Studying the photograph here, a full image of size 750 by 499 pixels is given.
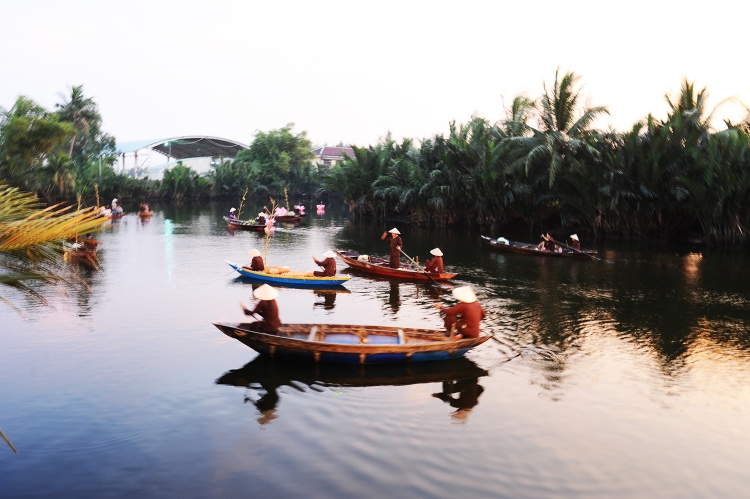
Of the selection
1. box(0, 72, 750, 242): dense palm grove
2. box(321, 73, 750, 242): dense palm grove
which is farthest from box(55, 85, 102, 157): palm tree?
box(321, 73, 750, 242): dense palm grove

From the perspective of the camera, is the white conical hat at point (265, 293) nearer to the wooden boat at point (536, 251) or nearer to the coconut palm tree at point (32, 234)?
the coconut palm tree at point (32, 234)

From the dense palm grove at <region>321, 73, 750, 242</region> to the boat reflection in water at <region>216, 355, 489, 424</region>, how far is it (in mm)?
22644

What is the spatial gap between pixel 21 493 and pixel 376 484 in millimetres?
4253

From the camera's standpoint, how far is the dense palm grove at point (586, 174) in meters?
30.3

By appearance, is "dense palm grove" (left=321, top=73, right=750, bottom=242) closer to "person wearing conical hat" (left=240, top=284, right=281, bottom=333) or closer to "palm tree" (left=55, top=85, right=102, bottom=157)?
"person wearing conical hat" (left=240, top=284, right=281, bottom=333)

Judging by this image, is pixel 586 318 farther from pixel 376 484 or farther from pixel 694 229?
pixel 694 229

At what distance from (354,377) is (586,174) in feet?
85.9

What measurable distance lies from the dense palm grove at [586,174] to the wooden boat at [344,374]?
22.5 m

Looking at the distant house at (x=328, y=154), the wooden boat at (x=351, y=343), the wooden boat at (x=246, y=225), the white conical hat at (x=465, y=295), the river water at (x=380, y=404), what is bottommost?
the river water at (x=380, y=404)

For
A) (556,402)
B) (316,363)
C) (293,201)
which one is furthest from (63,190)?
(556,402)

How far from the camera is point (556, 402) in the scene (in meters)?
10.5

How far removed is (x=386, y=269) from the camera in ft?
71.9

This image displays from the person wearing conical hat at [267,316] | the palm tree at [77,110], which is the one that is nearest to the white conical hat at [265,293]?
the person wearing conical hat at [267,316]

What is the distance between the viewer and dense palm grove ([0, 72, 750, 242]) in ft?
100
